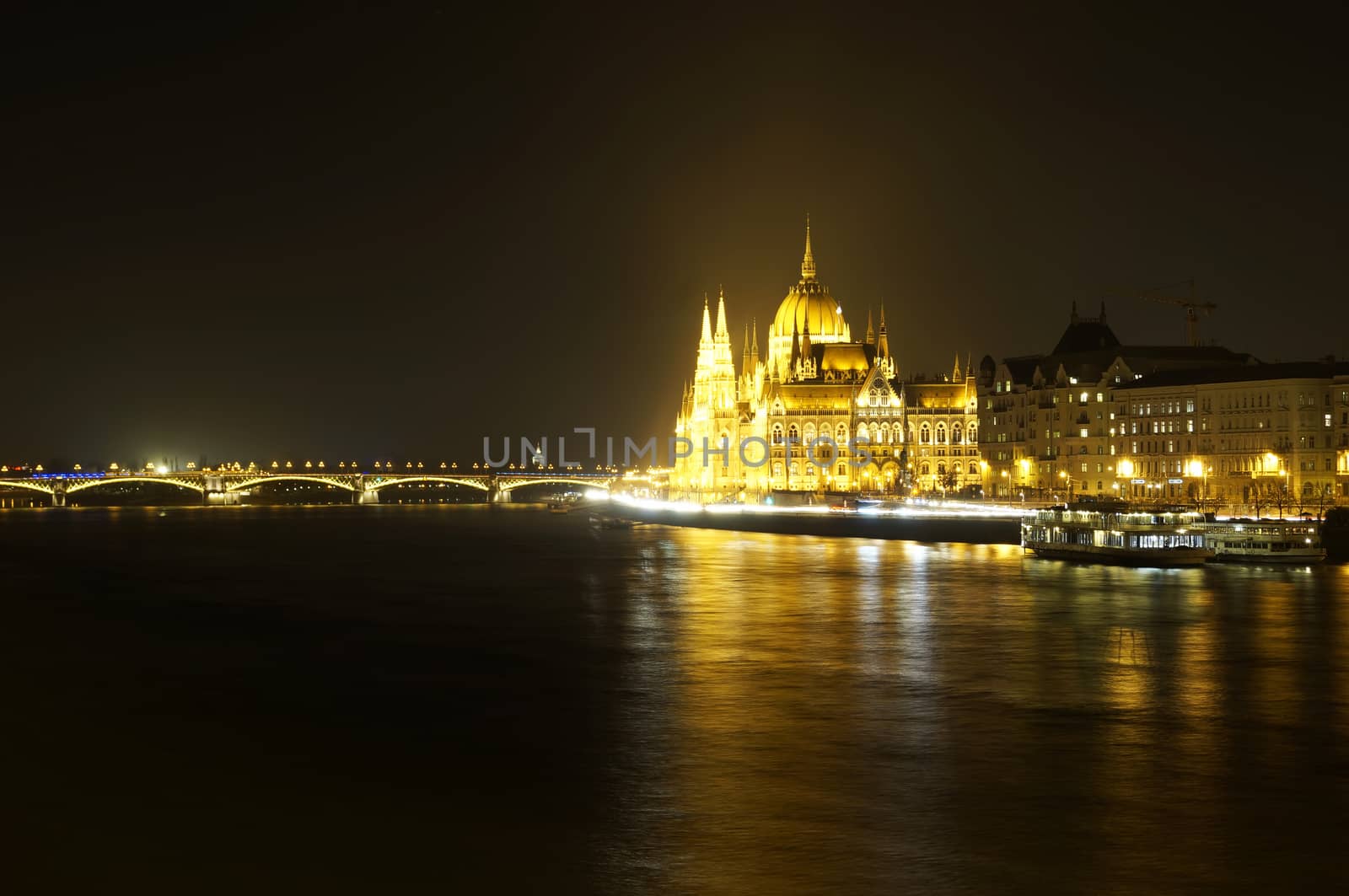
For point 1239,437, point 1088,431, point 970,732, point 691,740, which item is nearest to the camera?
point 691,740

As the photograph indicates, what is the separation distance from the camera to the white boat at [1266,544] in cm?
7719

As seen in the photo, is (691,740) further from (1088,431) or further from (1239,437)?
(1088,431)

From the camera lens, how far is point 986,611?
58375 mm

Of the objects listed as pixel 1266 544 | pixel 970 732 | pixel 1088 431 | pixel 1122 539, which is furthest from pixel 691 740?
pixel 1088 431

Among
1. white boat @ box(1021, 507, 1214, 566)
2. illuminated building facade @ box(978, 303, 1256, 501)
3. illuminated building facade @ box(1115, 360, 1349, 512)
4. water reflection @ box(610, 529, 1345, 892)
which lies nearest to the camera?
water reflection @ box(610, 529, 1345, 892)

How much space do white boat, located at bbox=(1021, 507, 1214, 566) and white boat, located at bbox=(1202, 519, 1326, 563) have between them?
30.1 inches

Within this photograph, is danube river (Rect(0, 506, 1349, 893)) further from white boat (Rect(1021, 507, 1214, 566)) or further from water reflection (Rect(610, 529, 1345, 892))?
white boat (Rect(1021, 507, 1214, 566))

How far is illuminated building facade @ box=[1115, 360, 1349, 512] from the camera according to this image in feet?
377

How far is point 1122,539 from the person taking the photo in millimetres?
81625

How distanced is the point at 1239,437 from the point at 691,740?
98.8 metres

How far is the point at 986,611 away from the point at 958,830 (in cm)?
3398

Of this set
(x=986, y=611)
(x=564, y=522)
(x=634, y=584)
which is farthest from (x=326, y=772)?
(x=564, y=522)

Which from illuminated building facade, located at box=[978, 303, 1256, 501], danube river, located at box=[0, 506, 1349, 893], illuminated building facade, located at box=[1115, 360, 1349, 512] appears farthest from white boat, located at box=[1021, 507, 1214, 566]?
illuminated building facade, located at box=[978, 303, 1256, 501]

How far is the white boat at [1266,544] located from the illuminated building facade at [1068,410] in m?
50.7
